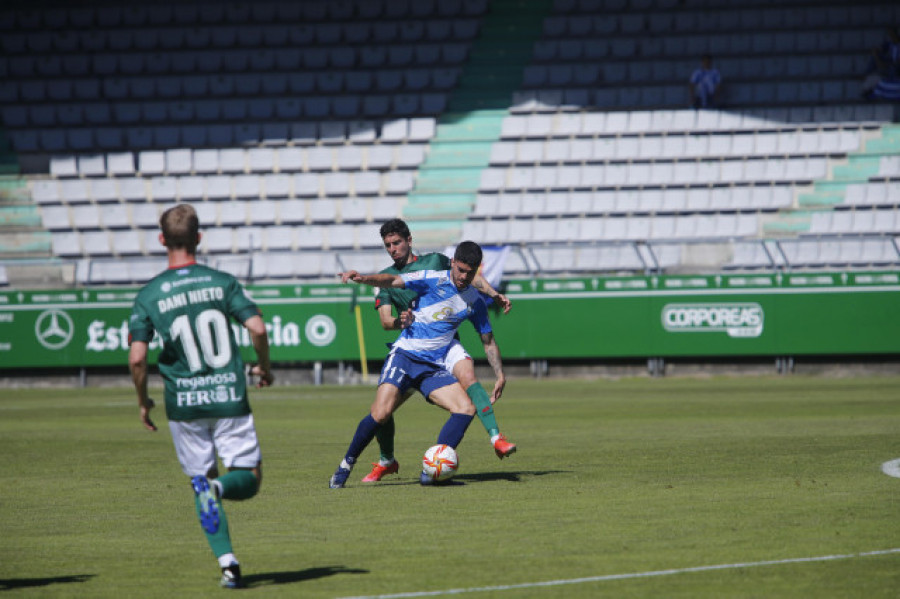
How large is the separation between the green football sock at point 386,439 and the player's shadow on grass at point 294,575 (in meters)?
4.23

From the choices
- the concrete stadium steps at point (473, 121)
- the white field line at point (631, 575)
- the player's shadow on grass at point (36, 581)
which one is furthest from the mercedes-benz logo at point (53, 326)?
the white field line at point (631, 575)

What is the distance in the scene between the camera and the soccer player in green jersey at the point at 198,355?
682 centimetres

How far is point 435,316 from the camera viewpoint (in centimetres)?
1128

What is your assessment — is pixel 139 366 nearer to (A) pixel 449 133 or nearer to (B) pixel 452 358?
(B) pixel 452 358

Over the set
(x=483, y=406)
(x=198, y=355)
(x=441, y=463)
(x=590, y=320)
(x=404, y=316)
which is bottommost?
(x=590, y=320)

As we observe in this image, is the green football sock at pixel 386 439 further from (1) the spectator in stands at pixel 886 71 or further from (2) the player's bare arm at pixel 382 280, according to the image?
(1) the spectator in stands at pixel 886 71

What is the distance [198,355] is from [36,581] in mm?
1527

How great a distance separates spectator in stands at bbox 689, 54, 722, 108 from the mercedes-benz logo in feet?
55.1

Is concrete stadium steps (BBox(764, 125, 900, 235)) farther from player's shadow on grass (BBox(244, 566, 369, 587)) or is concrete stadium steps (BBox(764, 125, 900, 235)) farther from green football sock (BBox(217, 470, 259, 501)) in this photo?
green football sock (BBox(217, 470, 259, 501))

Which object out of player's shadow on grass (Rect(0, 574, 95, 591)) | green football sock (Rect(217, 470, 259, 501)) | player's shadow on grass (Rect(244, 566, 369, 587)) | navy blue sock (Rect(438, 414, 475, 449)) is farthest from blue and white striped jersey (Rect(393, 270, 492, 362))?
player's shadow on grass (Rect(0, 574, 95, 591))

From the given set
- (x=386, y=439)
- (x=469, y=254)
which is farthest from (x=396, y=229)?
(x=386, y=439)

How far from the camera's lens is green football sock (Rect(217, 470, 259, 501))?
6.74m

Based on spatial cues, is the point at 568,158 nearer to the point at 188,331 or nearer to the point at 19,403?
the point at 19,403

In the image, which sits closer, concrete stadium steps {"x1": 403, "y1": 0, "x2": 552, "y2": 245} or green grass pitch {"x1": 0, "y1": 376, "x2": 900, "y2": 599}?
green grass pitch {"x1": 0, "y1": 376, "x2": 900, "y2": 599}
